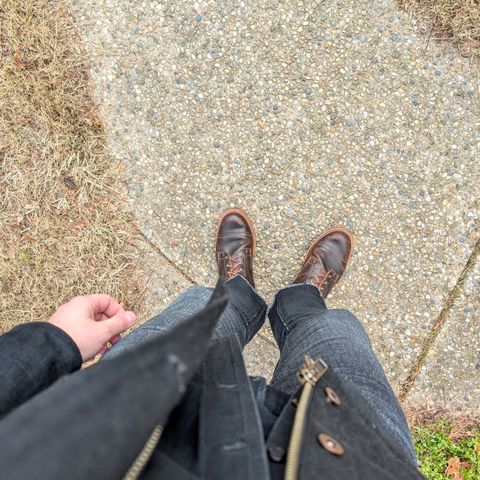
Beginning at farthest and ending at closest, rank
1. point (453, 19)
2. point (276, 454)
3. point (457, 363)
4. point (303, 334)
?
point (457, 363) < point (453, 19) < point (303, 334) < point (276, 454)

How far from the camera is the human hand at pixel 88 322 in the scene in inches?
56.6

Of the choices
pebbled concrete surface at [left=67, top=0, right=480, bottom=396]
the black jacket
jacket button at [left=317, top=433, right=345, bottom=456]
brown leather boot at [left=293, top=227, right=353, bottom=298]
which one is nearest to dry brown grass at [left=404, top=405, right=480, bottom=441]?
pebbled concrete surface at [left=67, top=0, right=480, bottom=396]

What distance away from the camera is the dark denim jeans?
148 centimetres

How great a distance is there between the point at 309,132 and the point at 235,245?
65cm

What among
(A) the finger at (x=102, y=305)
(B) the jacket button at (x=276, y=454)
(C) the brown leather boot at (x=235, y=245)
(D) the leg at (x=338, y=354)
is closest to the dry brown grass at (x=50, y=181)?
(C) the brown leather boot at (x=235, y=245)

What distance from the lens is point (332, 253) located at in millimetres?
2256

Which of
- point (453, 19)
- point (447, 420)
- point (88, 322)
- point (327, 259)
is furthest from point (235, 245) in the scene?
point (453, 19)

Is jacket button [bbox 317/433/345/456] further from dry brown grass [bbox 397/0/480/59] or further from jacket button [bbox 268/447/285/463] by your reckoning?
dry brown grass [bbox 397/0/480/59]

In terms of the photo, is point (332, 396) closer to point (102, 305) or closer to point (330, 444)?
point (330, 444)

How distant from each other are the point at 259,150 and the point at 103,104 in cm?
81

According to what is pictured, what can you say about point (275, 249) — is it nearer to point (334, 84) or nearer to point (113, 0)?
point (334, 84)

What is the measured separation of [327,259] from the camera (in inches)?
88.4

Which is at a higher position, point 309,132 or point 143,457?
point 309,132

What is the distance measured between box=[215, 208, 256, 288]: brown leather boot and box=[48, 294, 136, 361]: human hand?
777mm
